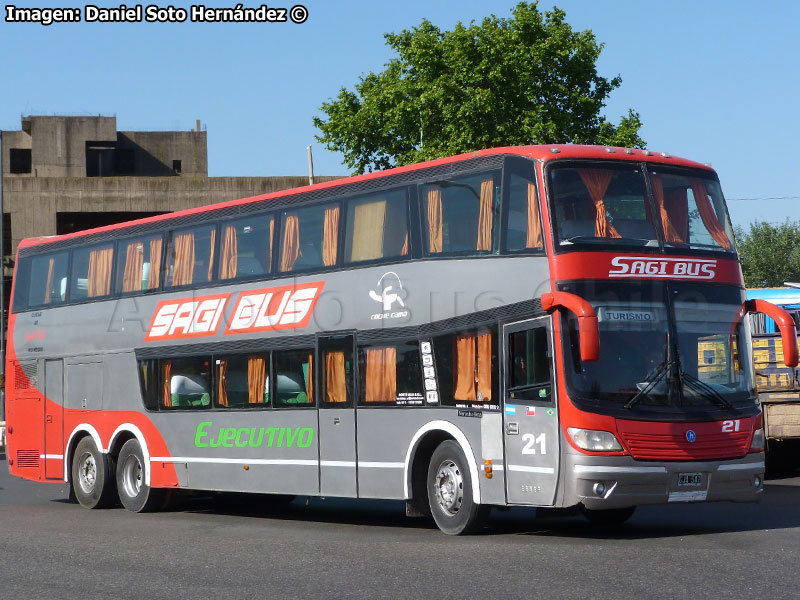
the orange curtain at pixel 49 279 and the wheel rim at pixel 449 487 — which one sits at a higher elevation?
the orange curtain at pixel 49 279

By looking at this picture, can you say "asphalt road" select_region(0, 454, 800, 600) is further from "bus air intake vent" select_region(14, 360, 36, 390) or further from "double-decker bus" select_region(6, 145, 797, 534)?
"bus air intake vent" select_region(14, 360, 36, 390)

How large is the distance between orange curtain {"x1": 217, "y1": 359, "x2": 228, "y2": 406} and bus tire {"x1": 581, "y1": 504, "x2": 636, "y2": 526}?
5.44 metres

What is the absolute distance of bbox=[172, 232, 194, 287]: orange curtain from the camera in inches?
710

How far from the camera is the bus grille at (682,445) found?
12.2m

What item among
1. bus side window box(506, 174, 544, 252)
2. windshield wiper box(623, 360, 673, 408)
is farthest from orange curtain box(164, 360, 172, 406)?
windshield wiper box(623, 360, 673, 408)

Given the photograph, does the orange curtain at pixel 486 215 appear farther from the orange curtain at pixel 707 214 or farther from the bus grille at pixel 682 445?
the bus grille at pixel 682 445

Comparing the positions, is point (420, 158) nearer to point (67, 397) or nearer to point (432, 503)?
point (67, 397)

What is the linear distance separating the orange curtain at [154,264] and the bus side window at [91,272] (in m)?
1.15

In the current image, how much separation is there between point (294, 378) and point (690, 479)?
5.73 metres

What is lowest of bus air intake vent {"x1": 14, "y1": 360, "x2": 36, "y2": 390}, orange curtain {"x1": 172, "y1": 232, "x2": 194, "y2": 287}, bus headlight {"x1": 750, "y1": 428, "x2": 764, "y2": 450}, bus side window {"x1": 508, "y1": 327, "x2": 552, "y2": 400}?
bus headlight {"x1": 750, "y1": 428, "x2": 764, "y2": 450}

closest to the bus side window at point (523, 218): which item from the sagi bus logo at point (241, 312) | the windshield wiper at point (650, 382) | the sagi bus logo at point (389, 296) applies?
the windshield wiper at point (650, 382)

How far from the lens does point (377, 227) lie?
14930 millimetres

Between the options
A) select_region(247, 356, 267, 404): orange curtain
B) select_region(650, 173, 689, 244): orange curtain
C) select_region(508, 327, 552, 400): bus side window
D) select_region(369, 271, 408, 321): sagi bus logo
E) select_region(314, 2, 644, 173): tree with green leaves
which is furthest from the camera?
select_region(314, 2, 644, 173): tree with green leaves

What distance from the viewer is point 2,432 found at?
40469mm
